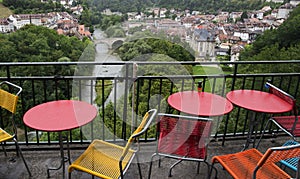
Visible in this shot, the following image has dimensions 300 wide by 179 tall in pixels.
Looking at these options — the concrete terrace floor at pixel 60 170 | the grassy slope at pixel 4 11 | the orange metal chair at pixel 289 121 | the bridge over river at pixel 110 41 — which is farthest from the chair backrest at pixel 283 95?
the grassy slope at pixel 4 11

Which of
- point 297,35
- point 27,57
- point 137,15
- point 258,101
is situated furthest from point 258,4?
point 258,101

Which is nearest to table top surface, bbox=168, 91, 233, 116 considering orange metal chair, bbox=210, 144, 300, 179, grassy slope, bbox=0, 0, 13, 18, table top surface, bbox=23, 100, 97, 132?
orange metal chair, bbox=210, 144, 300, 179

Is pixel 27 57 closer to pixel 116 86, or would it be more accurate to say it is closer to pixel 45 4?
pixel 45 4

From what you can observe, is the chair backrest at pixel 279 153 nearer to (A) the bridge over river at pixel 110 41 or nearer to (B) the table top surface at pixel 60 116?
(B) the table top surface at pixel 60 116

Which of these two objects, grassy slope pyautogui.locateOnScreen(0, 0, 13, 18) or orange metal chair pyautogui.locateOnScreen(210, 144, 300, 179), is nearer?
orange metal chair pyautogui.locateOnScreen(210, 144, 300, 179)

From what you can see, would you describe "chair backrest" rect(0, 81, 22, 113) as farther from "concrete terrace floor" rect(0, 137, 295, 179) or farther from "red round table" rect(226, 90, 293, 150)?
"red round table" rect(226, 90, 293, 150)

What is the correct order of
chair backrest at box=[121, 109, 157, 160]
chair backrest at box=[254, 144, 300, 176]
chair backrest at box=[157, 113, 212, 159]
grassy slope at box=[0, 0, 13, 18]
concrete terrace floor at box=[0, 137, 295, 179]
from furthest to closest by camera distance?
grassy slope at box=[0, 0, 13, 18] → concrete terrace floor at box=[0, 137, 295, 179] → chair backrest at box=[157, 113, 212, 159] → chair backrest at box=[121, 109, 157, 160] → chair backrest at box=[254, 144, 300, 176]

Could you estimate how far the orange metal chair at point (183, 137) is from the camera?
2.29m

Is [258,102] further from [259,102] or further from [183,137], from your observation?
[183,137]

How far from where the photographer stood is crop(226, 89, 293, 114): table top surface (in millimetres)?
2666

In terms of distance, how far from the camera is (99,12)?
5035 mm

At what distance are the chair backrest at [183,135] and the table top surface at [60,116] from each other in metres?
0.68

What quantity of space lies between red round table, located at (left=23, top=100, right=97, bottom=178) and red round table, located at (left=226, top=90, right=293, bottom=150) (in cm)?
157

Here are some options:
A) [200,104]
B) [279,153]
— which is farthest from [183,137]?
[279,153]
